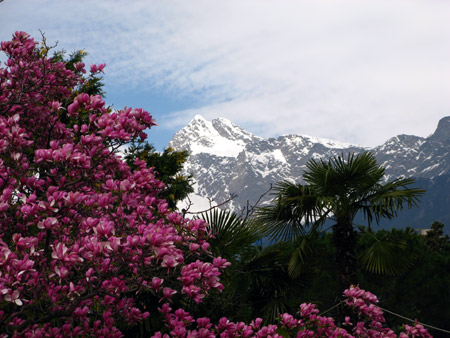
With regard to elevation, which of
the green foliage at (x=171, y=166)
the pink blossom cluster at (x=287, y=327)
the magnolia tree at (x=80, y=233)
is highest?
the green foliage at (x=171, y=166)

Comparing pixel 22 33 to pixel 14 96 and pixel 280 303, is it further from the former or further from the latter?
pixel 280 303

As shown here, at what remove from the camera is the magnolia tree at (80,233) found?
13.1 feet

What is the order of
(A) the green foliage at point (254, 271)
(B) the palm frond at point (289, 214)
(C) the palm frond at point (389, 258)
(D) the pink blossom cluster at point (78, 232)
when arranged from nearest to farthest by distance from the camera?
1. (D) the pink blossom cluster at point (78, 232)
2. (A) the green foliage at point (254, 271)
3. (C) the palm frond at point (389, 258)
4. (B) the palm frond at point (289, 214)

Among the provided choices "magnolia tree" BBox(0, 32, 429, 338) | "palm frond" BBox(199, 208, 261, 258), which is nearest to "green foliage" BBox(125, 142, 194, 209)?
"palm frond" BBox(199, 208, 261, 258)

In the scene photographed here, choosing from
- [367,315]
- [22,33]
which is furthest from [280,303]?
[22,33]

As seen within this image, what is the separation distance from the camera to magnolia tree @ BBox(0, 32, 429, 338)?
3.99 m

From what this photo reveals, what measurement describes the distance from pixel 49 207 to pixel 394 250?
8.29 m

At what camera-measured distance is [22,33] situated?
6.46 m

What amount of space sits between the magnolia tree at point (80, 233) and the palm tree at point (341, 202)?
449 cm

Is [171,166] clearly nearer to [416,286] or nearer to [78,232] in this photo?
[416,286]

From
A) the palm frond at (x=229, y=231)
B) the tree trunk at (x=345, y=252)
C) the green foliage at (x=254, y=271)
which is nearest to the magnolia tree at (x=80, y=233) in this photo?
the green foliage at (x=254, y=271)

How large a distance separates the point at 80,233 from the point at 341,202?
6.91 m

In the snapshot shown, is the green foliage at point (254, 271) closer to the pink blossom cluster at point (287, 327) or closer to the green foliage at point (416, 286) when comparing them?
the pink blossom cluster at point (287, 327)

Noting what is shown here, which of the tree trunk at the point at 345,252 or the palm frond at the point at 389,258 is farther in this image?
the tree trunk at the point at 345,252
